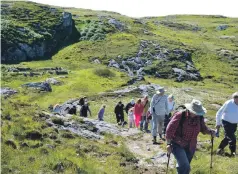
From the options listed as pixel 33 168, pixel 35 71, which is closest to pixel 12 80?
pixel 35 71

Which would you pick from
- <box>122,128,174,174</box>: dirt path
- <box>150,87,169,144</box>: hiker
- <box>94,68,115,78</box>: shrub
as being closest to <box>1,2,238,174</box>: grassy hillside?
<box>94,68,115,78</box>: shrub

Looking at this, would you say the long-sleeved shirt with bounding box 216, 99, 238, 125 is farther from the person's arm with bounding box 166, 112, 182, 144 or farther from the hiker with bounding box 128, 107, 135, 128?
the hiker with bounding box 128, 107, 135, 128

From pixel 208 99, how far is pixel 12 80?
30152 mm

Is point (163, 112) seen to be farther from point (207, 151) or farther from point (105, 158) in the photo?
point (105, 158)

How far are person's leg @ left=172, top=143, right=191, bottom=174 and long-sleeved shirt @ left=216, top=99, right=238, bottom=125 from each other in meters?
4.54

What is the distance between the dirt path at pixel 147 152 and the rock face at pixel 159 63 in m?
54.5

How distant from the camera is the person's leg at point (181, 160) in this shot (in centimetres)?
970

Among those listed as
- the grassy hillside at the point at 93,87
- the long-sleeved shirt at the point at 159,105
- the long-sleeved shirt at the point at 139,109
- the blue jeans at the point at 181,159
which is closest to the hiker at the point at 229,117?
the grassy hillside at the point at 93,87

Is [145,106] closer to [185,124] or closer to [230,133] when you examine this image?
[230,133]

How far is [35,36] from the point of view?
8538cm

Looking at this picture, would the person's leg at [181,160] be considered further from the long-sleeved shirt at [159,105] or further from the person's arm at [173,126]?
the long-sleeved shirt at [159,105]

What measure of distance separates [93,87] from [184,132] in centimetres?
5112

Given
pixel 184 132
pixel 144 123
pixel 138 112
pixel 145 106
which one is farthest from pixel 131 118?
pixel 184 132

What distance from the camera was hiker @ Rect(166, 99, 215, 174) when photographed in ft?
31.6
